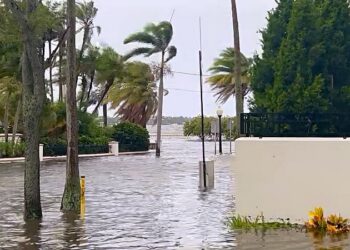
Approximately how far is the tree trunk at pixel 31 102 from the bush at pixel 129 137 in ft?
124

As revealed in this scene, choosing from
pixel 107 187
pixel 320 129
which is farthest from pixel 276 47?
pixel 107 187

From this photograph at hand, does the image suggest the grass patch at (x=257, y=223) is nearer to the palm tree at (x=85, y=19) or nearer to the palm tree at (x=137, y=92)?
the palm tree at (x=85, y=19)

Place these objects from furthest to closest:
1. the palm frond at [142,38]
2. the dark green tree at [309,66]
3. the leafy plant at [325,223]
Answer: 1. the palm frond at [142,38]
2. the dark green tree at [309,66]
3. the leafy plant at [325,223]

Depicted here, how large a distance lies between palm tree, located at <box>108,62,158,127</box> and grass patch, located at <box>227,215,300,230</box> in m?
43.9

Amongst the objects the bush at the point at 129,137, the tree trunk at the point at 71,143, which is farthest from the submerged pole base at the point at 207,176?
the bush at the point at 129,137

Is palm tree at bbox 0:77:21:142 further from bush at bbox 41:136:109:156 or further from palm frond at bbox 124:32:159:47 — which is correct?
palm frond at bbox 124:32:159:47

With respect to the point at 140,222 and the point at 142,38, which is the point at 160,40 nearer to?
the point at 142,38

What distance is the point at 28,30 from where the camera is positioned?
14.4 metres

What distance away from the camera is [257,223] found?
41.5 ft

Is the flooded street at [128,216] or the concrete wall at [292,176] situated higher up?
the concrete wall at [292,176]

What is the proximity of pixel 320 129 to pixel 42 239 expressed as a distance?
5.43 meters

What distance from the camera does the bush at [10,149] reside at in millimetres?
41594

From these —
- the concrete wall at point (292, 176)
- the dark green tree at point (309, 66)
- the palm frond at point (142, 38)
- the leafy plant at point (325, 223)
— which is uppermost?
the palm frond at point (142, 38)

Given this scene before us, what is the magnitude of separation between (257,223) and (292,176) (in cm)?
107
